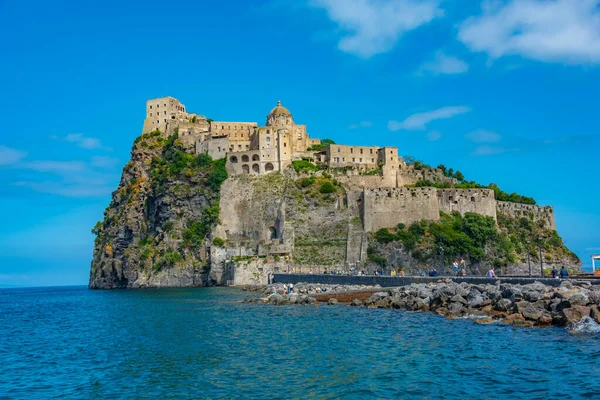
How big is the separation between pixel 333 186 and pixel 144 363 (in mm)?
48647

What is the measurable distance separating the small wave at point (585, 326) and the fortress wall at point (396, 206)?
38.7 meters

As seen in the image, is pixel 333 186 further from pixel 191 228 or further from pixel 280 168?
pixel 191 228

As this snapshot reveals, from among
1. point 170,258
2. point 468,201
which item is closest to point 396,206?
point 468,201

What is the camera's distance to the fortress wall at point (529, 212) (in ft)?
232

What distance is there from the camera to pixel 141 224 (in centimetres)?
7694

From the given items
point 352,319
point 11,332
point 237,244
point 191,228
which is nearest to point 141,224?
point 191,228

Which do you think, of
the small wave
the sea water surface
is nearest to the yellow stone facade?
the sea water surface

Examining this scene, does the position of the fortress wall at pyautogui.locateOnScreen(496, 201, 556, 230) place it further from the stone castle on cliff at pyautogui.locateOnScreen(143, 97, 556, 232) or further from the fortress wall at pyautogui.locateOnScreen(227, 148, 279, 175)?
the fortress wall at pyautogui.locateOnScreen(227, 148, 279, 175)

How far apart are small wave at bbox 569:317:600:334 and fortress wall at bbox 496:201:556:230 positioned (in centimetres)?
4859

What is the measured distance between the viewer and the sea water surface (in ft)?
51.9

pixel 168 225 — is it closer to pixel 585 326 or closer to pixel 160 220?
pixel 160 220

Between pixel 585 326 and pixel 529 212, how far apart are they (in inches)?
2085

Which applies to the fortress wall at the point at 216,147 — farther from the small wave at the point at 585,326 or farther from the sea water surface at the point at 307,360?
the small wave at the point at 585,326

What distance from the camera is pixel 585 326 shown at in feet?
73.6
